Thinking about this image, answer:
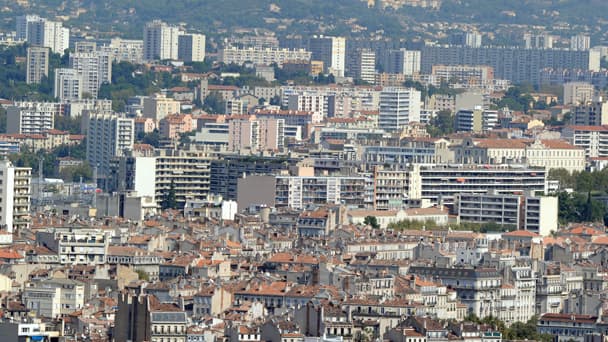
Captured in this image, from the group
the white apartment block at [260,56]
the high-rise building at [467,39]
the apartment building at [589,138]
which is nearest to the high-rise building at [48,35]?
the white apartment block at [260,56]

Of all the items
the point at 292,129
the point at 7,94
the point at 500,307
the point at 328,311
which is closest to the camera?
the point at 328,311

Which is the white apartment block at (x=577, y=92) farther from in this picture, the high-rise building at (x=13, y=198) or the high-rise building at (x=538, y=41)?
the high-rise building at (x=13, y=198)

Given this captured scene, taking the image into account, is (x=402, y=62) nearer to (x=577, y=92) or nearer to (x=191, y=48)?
(x=191, y=48)

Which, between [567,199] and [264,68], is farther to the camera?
[264,68]

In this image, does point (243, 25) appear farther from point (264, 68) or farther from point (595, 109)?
point (595, 109)

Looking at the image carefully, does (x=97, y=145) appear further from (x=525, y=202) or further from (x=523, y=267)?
(x=523, y=267)

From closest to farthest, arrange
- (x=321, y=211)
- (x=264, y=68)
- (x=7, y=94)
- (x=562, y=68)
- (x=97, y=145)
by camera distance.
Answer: (x=321, y=211)
(x=97, y=145)
(x=7, y=94)
(x=264, y=68)
(x=562, y=68)

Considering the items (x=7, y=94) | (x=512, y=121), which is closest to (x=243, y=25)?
(x=7, y=94)
